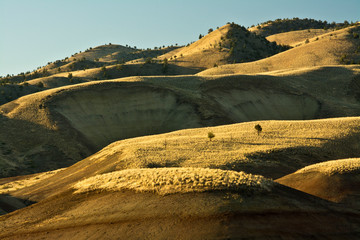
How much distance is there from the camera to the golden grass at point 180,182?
19.9m

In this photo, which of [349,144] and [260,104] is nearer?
[349,144]

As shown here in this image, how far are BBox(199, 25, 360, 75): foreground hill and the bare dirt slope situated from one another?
78.9 metres

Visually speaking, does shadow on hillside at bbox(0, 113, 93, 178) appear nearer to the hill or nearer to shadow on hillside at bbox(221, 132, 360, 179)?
shadow on hillside at bbox(221, 132, 360, 179)

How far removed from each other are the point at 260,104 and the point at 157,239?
197ft

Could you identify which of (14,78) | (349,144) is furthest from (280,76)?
(14,78)

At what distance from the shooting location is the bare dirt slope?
21.4m

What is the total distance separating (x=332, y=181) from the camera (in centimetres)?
2356

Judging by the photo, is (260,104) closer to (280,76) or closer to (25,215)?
(280,76)

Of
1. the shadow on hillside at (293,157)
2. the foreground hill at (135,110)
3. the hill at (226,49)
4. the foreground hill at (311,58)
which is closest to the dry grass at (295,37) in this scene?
the hill at (226,49)

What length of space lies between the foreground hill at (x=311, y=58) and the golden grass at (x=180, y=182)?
8240 cm

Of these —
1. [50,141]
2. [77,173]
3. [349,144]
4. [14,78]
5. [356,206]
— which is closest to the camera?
[356,206]

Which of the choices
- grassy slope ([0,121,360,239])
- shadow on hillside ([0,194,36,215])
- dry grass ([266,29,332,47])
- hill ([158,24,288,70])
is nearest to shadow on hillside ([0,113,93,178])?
shadow on hillside ([0,194,36,215])

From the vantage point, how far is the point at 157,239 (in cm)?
1527

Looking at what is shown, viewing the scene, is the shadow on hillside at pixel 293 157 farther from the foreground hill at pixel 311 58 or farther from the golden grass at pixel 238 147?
the foreground hill at pixel 311 58
